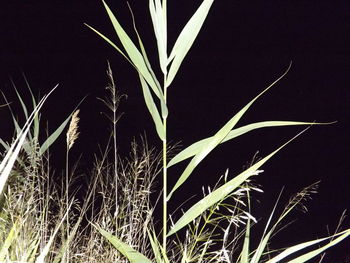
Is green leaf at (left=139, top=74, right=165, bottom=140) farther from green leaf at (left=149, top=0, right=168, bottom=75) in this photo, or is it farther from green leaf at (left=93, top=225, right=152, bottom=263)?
green leaf at (left=93, top=225, right=152, bottom=263)

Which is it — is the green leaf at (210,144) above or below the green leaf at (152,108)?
below

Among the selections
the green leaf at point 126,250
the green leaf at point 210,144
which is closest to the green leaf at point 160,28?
the green leaf at point 210,144

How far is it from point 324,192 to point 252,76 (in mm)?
1864

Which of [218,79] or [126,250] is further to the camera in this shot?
[218,79]

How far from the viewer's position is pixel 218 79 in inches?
242

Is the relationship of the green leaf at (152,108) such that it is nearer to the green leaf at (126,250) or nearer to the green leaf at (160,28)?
the green leaf at (160,28)

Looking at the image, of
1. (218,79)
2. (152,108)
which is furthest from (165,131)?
(218,79)

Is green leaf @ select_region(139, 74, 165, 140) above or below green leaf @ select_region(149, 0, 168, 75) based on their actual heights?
below

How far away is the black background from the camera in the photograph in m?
5.02

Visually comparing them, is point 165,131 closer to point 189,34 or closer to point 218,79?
point 189,34

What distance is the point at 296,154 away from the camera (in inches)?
203

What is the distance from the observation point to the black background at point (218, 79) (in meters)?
5.02

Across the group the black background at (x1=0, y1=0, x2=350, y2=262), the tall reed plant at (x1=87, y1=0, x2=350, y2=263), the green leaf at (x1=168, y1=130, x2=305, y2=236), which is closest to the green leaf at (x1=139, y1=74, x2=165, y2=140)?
the tall reed plant at (x1=87, y1=0, x2=350, y2=263)

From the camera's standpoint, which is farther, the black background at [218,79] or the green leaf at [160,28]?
the black background at [218,79]
